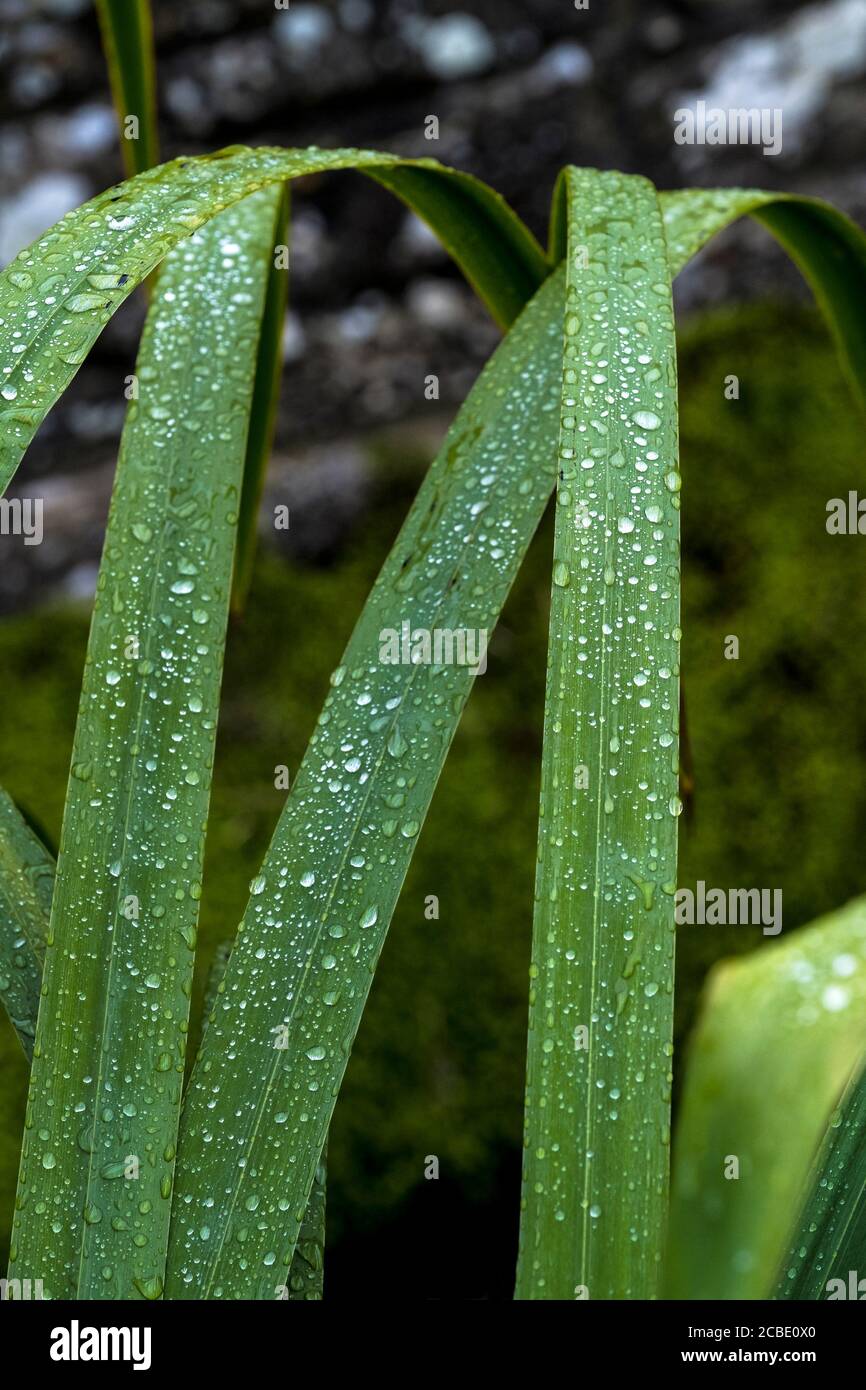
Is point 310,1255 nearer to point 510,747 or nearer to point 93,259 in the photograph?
point 93,259

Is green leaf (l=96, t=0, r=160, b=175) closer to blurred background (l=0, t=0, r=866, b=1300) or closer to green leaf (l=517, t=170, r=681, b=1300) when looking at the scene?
green leaf (l=517, t=170, r=681, b=1300)

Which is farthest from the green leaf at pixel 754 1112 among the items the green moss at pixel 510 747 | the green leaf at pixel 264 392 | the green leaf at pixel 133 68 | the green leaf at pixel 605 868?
the green moss at pixel 510 747

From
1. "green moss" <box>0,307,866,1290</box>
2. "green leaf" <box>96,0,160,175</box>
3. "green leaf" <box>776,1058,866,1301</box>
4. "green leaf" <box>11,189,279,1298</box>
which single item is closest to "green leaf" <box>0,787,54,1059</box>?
"green leaf" <box>11,189,279,1298</box>

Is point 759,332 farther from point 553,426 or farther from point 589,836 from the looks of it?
point 589,836

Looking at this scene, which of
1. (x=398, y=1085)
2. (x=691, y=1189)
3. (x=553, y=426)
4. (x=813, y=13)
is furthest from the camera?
(x=813, y=13)

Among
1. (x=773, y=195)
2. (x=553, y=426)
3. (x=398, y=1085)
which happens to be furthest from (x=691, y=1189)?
(x=398, y=1085)

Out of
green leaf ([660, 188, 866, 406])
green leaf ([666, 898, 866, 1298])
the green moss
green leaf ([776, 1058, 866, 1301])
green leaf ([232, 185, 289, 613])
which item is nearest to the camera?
green leaf ([666, 898, 866, 1298])

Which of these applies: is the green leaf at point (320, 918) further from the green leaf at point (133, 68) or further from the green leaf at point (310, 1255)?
the green leaf at point (133, 68)

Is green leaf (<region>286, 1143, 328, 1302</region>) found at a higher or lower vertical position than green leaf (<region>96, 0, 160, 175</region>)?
lower
